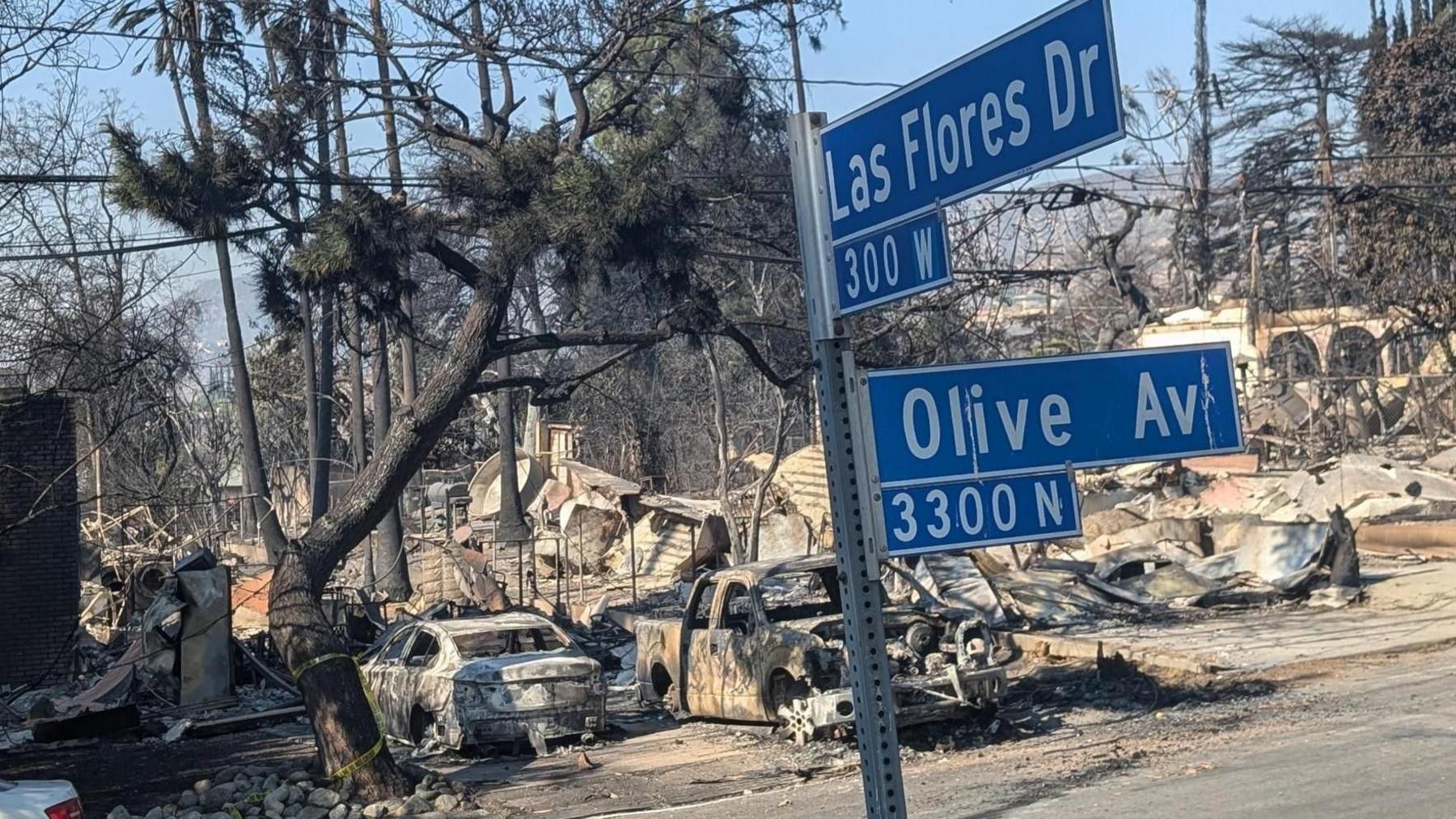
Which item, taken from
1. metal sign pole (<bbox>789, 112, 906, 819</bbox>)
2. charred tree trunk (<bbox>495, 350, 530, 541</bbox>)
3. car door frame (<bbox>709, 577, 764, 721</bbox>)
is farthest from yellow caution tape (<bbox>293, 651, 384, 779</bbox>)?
charred tree trunk (<bbox>495, 350, 530, 541</bbox>)

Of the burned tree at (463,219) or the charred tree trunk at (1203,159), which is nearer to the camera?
the burned tree at (463,219)

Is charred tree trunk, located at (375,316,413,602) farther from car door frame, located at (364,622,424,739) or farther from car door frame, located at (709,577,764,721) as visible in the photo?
car door frame, located at (709,577,764,721)

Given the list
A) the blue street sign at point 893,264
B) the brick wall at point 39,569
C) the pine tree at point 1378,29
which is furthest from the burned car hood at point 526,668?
the pine tree at point 1378,29

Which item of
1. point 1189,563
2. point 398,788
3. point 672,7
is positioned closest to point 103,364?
point 398,788

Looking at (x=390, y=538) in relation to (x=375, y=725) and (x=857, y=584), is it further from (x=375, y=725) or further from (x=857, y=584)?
(x=857, y=584)

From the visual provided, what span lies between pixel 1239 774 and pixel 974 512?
814cm

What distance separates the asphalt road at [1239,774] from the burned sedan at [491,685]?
324 cm

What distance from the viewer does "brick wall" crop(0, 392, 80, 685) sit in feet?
63.9

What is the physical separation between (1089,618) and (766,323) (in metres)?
7.28

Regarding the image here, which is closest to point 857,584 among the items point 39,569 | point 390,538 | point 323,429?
point 39,569

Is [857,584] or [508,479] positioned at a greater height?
[508,479]

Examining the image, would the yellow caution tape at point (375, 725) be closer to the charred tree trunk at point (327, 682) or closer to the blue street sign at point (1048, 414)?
the charred tree trunk at point (327, 682)

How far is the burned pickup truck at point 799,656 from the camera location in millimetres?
12609

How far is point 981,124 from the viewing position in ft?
10.7
